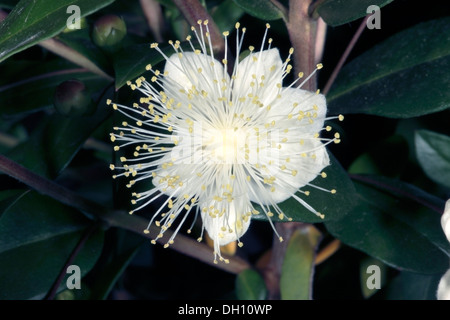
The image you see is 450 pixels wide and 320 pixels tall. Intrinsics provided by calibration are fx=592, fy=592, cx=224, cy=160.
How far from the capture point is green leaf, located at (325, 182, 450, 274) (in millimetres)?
1077

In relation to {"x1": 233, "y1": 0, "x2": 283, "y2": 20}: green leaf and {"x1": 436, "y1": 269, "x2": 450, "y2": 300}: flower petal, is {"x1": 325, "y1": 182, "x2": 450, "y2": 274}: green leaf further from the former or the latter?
{"x1": 233, "y1": 0, "x2": 283, "y2": 20}: green leaf

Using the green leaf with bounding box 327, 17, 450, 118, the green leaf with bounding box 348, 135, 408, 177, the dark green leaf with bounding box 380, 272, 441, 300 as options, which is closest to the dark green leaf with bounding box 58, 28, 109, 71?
the green leaf with bounding box 327, 17, 450, 118

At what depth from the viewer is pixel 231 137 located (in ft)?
3.57

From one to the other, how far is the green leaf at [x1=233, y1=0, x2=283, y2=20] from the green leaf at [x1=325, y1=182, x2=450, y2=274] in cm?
41

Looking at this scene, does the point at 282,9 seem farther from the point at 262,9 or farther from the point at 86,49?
the point at 86,49

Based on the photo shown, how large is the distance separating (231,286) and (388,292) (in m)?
0.37

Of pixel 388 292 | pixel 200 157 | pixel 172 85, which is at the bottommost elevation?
pixel 388 292

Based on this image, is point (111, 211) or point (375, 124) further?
point (375, 124)

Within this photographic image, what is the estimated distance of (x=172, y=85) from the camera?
1.05 m

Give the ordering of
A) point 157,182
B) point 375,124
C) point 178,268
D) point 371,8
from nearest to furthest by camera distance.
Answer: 1. point 371,8
2. point 157,182
3. point 375,124
4. point 178,268

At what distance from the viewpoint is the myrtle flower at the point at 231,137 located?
98 cm
